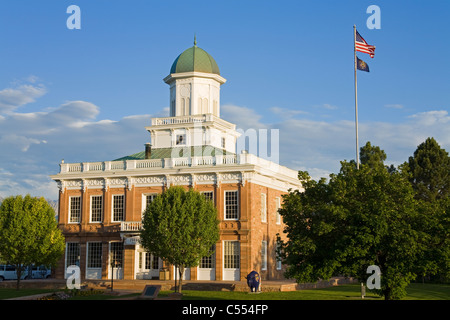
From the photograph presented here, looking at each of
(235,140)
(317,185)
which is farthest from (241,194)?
(317,185)

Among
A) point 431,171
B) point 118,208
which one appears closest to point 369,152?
point 431,171

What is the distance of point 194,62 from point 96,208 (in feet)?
51.6

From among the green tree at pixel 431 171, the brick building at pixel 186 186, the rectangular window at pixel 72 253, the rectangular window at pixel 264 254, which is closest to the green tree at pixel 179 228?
the brick building at pixel 186 186

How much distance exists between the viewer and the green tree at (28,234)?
4438cm

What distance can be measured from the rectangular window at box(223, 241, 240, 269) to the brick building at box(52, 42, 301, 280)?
0.08m

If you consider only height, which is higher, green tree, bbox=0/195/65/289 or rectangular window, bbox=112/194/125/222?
rectangular window, bbox=112/194/125/222

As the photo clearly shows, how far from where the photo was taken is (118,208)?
5072 centimetres

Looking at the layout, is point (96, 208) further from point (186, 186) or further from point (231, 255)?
point (231, 255)

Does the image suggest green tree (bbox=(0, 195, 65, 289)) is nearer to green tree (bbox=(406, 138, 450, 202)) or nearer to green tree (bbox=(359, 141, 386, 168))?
green tree (bbox=(359, 141, 386, 168))

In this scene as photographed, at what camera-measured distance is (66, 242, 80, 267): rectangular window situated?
51.4 meters

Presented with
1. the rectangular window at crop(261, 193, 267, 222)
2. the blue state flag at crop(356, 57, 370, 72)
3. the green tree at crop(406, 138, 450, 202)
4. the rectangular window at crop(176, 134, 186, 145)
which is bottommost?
the rectangular window at crop(261, 193, 267, 222)

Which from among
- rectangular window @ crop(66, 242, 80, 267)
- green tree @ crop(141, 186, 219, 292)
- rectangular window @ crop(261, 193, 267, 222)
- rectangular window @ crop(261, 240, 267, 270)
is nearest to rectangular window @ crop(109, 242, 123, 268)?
rectangular window @ crop(66, 242, 80, 267)
